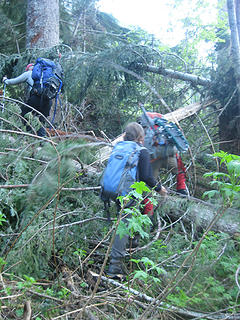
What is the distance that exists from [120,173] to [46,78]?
3155mm

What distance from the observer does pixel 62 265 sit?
368 cm

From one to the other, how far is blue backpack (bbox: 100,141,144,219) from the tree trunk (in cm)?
574

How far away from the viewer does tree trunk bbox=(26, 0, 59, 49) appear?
8133mm

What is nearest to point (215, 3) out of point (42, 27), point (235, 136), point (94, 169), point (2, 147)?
point (42, 27)

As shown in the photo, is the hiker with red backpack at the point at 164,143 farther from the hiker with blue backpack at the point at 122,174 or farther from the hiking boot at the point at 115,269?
the hiking boot at the point at 115,269

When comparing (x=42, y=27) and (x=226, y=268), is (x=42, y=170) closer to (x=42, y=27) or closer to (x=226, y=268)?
(x=226, y=268)

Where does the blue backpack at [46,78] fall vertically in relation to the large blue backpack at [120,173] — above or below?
above

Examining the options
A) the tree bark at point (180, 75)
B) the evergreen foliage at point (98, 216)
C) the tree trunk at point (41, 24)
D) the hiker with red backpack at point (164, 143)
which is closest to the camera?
the evergreen foliage at point (98, 216)

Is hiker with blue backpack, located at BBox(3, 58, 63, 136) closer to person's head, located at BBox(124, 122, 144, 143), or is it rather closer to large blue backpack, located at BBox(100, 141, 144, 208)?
person's head, located at BBox(124, 122, 144, 143)

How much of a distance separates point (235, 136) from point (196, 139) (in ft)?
3.10

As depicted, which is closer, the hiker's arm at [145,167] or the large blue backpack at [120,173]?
the large blue backpack at [120,173]

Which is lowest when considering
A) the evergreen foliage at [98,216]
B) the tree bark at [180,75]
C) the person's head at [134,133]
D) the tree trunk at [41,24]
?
the evergreen foliage at [98,216]

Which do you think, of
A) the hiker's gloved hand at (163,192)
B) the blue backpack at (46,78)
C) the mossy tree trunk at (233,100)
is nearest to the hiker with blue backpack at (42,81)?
the blue backpack at (46,78)

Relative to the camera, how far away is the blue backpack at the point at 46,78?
578 cm
